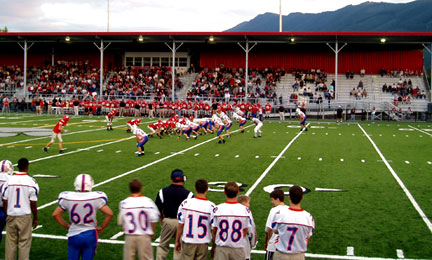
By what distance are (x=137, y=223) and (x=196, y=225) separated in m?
0.70

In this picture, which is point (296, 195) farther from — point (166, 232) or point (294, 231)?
point (166, 232)

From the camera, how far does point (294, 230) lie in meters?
5.62

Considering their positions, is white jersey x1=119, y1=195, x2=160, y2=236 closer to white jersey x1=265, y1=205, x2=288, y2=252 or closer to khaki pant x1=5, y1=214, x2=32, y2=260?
white jersey x1=265, y1=205, x2=288, y2=252

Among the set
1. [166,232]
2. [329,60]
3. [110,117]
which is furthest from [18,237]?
[329,60]

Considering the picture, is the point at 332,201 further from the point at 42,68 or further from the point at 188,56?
the point at 42,68

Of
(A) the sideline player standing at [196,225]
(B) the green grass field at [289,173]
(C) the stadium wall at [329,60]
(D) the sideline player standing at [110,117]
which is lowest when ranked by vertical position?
(B) the green grass field at [289,173]

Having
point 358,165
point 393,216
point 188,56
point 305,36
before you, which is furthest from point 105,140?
point 188,56

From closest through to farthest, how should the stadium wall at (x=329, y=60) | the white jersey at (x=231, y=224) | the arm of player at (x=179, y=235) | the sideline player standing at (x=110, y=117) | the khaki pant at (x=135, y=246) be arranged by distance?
the white jersey at (x=231, y=224) → the khaki pant at (x=135, y=246) → the arm of player at (x=179, y=235) → the sideline player standing at (x=110, y=117) → the stadium wall at (x=329, y=60)

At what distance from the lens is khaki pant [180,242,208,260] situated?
19.5ft

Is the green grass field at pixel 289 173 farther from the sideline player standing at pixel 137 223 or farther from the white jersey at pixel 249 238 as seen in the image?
the sideline player standing at pixel 137 223

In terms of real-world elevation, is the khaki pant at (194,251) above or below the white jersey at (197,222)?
below

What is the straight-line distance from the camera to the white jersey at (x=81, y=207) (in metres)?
5.89

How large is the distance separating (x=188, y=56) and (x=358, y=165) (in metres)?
37.0

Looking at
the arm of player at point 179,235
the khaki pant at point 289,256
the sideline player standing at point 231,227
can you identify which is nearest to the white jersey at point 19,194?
the arm of player at point 179,235
